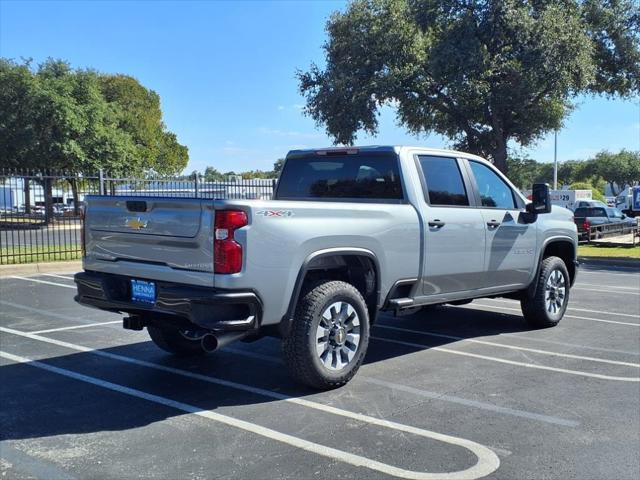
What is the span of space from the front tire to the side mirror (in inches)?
111

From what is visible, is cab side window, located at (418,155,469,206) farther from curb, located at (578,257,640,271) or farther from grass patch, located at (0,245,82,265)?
curb, located at (578,257,640,271)

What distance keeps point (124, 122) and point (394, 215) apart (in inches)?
1487

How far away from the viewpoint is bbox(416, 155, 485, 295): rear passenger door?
19.6ft

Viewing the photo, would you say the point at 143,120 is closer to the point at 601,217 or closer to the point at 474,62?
the point at 474,62

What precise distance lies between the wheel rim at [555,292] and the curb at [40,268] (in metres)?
10.1

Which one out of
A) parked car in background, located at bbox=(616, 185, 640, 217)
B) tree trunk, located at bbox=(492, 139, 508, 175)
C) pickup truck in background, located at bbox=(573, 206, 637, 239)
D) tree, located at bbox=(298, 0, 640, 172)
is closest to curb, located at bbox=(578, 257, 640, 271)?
tree, located at bbox=(298, 0, 640, 172)

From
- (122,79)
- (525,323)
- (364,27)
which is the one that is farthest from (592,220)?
(122,79)

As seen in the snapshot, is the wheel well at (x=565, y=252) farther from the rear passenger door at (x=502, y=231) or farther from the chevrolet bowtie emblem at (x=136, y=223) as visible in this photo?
the chevrolet bowtie emblem at (x=136, y=223)

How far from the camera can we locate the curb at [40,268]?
41.9 feet

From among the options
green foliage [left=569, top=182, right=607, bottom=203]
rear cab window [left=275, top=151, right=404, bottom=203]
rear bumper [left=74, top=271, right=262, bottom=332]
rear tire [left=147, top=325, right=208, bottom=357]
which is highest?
green foliage [left=569, top=182, right=607, bottom=203]

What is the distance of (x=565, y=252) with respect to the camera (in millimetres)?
8188

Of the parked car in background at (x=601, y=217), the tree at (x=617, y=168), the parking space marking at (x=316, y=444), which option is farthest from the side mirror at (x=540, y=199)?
the tree at (x=617, y=168)

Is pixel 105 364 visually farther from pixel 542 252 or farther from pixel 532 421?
pixel 542 252

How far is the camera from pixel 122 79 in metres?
48.9
